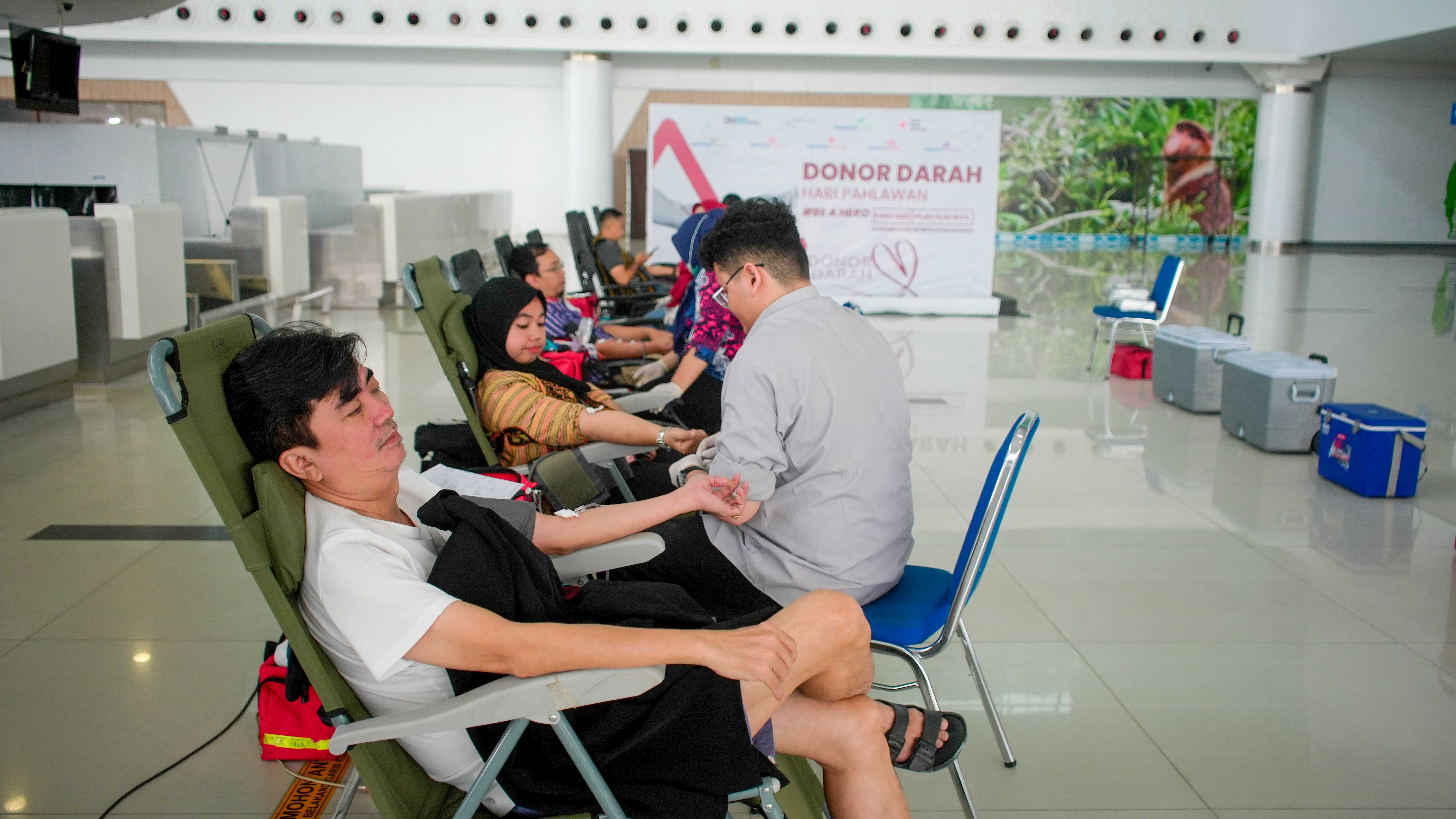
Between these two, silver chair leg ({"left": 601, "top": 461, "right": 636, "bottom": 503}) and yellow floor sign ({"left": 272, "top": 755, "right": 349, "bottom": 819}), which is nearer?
yellow floor sign ({"left": 272, "top": 755, "right": 349, "bottom": 819})

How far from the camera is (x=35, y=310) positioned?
5480 millimetres

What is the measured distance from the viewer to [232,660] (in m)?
2.76

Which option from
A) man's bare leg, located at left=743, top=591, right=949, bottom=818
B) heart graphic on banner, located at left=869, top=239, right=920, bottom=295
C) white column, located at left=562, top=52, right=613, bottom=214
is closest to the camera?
man's bare leg, located at left=743, top=591, right=949, bottom=818

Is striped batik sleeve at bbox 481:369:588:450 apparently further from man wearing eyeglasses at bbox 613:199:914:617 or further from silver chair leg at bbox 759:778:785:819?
silver chair leg at bbox 759:778:785:819

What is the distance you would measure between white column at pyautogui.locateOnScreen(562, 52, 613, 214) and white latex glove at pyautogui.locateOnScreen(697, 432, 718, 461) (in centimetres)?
1516

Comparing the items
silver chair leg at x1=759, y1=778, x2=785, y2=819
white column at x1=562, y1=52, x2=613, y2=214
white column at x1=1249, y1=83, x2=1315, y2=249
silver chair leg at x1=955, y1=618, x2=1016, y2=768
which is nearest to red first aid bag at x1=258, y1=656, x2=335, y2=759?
silver chair leg at x1=759, y1=778, x2=785, y2=819

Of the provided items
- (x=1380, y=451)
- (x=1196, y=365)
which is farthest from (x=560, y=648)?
(x=1196, y=365)

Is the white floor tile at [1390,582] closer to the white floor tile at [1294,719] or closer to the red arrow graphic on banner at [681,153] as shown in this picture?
the white floor tile at [1294,719]

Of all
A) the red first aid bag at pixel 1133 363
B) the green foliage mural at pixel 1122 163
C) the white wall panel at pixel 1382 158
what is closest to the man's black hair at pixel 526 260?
the red first aid bag at pixel 1133 363

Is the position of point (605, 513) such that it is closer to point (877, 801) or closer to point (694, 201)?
point (877, 801)

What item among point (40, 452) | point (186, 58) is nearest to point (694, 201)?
point (40, 452)

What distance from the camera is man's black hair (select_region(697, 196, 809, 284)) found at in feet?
7.32

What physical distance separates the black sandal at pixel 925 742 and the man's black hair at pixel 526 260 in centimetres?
319

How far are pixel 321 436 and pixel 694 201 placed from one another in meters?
8.56
